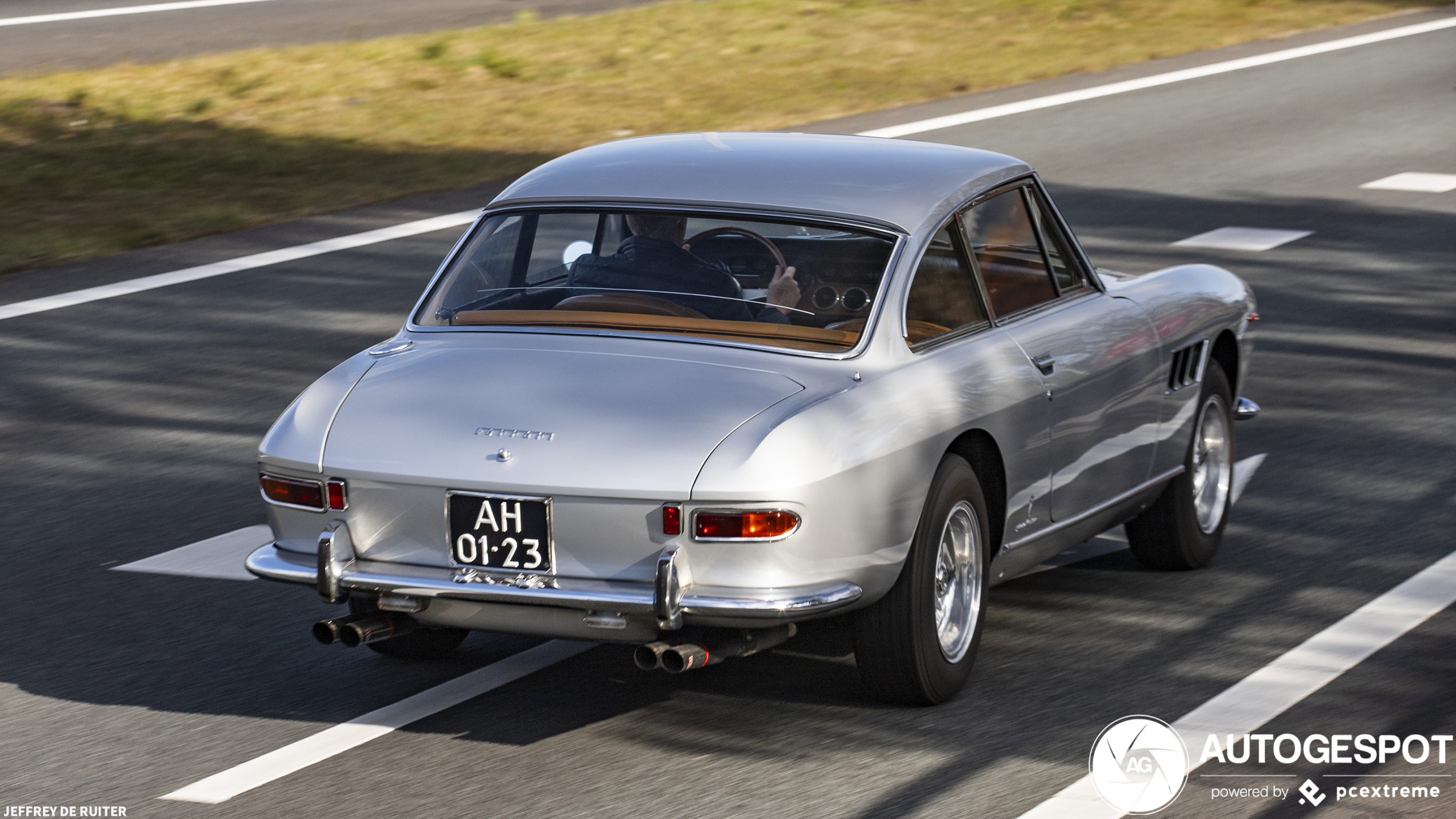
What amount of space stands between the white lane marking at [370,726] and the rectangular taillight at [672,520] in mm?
771

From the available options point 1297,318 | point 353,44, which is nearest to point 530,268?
point 1297,318

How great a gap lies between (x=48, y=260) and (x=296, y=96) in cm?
674

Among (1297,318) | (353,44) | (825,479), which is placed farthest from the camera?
(353,44)

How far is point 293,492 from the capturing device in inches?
207

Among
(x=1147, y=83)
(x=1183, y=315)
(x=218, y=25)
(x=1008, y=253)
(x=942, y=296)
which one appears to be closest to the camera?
(x=942, y=296)

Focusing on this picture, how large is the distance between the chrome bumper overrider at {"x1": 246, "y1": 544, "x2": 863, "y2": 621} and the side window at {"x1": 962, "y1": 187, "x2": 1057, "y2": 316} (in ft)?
4.98

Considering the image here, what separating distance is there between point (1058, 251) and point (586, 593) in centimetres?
248

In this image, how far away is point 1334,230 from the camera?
1426 centimetres

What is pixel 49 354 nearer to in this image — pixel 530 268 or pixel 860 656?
pixel 530 268

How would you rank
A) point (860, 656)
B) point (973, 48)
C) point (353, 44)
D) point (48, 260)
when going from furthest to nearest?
point (973, 48)
point (353, 44)
point (48, 260)
point (860, 656)

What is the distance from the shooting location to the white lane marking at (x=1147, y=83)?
18.8m
